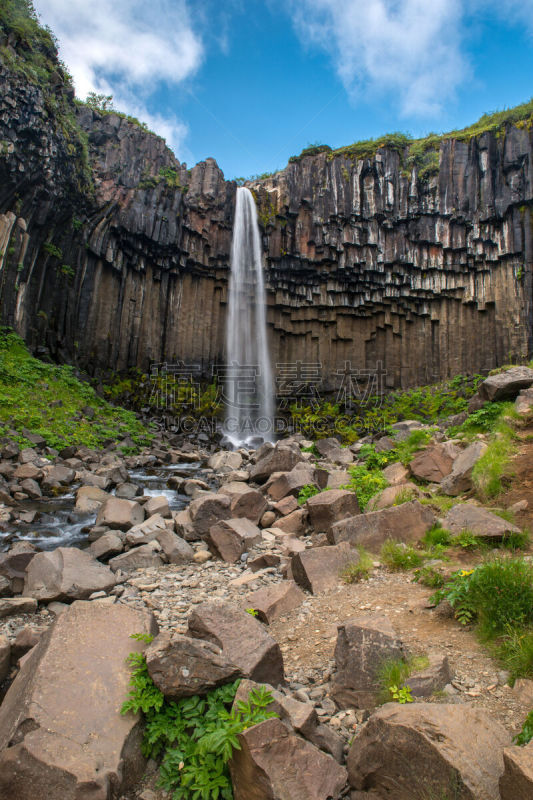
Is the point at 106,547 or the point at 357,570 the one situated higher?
the point at 357,570

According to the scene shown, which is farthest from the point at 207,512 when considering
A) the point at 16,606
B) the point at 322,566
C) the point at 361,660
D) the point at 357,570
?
the point at 361,660

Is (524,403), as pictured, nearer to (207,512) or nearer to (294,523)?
(294,523)

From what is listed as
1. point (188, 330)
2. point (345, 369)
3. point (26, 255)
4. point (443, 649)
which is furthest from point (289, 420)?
point (443, 649)

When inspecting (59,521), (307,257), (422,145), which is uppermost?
(422,145)

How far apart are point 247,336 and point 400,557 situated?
2115 centimetres

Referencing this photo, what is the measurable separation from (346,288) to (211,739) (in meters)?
23.5

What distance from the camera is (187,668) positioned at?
2.76 meters

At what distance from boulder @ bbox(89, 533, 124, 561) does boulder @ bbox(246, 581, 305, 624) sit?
2713 mm

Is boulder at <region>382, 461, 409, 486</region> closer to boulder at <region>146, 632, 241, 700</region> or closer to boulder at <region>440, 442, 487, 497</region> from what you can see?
boulder at <region>440, 442, 487, 497</region>

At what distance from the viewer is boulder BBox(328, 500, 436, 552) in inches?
198

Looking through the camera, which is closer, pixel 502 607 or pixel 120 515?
pixel 502 607

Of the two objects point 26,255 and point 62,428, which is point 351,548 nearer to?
point 62,428

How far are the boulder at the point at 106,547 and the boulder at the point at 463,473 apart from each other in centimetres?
462

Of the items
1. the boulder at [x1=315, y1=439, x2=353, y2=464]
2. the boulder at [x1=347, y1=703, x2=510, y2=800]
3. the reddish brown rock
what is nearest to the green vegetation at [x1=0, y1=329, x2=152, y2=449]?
the boulder at [x1=315, y1=439, x2=353, y2=464]
